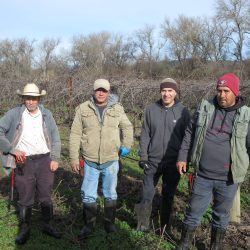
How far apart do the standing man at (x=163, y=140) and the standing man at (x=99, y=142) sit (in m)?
0.25

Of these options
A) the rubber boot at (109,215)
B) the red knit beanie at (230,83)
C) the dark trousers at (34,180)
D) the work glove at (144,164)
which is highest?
the red knit beanie at (230,83)

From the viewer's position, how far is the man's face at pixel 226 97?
3.58 meters

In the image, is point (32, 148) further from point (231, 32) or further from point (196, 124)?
point (231, 32)

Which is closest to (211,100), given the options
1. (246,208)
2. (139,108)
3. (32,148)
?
(32,148)

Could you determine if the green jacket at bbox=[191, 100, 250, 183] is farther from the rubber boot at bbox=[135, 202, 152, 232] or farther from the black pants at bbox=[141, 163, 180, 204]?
the rubber boot at bbox=[135, 202, 152, 232]

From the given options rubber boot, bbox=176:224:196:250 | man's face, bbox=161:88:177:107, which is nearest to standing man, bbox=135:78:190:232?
man's face, bbox=161:88:177:107

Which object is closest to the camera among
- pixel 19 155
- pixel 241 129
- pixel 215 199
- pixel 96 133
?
pixel 241 129

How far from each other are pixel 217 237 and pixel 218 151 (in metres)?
0.95

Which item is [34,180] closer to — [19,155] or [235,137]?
[19,155]

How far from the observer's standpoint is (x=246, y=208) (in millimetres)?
5891

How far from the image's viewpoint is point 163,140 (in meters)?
4.38

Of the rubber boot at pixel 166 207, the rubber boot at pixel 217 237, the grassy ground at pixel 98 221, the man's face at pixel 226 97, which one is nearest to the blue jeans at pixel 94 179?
the grassy ground at pixel 98 221

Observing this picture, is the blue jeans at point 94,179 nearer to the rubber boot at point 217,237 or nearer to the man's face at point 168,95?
the man's face at point 168,95

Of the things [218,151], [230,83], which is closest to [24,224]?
[218,151]
